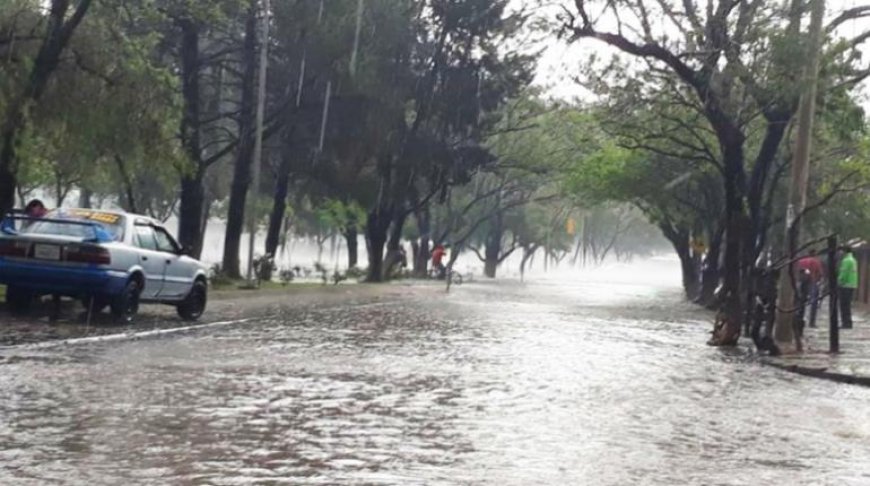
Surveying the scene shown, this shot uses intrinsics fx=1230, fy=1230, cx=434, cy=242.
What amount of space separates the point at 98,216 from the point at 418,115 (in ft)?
96.0

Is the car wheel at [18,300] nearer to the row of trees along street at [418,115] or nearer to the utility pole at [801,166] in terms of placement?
the row of trees along street at [418,115]

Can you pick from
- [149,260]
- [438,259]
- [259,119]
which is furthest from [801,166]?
[438,259]

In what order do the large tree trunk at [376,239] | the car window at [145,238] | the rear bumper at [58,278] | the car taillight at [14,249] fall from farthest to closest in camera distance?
the large tree trunk at [376,239] → the car window at [145,238] → the car taillight at [14,249] → the rear bumper at [58,278]

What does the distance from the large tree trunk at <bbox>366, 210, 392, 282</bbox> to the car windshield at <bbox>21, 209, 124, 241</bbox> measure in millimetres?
31333

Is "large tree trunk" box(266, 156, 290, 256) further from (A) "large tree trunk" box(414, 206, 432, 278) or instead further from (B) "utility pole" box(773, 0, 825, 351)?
(B) "utility pole" box(773, 0, 825, 351)

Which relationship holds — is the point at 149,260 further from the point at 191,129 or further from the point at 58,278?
the point at 191,129

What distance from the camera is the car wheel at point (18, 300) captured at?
18125mm

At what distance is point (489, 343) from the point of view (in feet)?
58.9

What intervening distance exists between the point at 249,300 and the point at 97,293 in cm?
1143

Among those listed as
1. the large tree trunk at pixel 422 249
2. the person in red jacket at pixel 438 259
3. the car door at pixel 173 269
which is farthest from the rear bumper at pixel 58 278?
the large tree trunk at pixel 422 249

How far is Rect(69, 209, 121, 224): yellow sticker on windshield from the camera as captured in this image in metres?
18.3

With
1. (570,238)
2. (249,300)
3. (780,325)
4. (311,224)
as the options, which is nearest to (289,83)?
(249,300)

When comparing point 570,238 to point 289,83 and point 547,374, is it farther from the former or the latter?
point 547,374

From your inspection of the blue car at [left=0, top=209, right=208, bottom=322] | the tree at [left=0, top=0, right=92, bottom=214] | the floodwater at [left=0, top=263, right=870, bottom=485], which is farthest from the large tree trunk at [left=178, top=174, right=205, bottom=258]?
the floodwater at [left=0, top=263, right=870, bottom=485]
